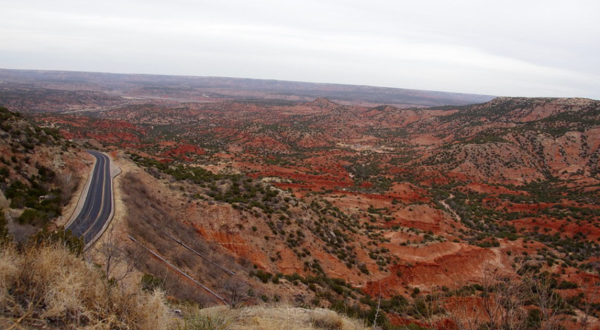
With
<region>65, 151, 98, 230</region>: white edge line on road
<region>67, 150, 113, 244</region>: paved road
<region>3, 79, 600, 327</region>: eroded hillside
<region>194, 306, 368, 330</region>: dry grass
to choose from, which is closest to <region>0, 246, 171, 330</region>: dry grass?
<region>194, 306, 368, 330</region>: dry grass

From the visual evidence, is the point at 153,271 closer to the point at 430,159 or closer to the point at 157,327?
the point at 157,327

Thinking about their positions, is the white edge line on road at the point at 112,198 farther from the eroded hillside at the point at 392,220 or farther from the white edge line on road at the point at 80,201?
the white edge line on road at the point at 80,201

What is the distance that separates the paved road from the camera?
50.1 ft

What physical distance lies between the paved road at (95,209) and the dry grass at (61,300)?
24.2ft

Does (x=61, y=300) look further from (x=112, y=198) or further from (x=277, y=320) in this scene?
(x=112, y=198)

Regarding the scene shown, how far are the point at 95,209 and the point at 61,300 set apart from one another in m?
16.5

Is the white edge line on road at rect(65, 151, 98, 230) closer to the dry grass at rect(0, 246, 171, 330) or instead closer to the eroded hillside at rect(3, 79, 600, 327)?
the eroded hillside at rect(3, 79, 600, 327)

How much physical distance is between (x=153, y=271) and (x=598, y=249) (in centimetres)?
3866

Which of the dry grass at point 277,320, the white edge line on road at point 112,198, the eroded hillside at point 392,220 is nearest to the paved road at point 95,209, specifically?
the white edge line on road at point 112,198

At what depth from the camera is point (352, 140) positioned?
114 metres

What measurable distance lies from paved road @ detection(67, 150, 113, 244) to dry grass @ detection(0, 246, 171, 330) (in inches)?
→ 290

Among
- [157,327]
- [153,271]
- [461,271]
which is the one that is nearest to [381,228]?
[461,271]

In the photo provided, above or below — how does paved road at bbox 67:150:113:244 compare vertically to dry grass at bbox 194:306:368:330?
below

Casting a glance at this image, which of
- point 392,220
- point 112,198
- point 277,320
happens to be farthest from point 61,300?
point 392,220
